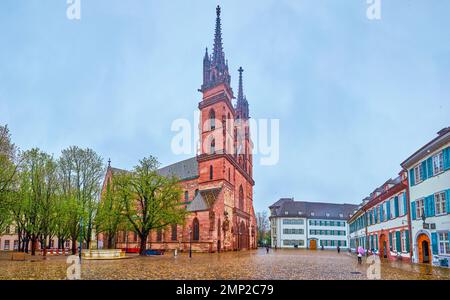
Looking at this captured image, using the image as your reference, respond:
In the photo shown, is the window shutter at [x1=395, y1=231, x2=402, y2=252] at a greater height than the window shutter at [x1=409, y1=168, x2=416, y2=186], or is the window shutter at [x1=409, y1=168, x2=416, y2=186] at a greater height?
the window shutter at [x1=409, y1=168, x2=416, y2=186]

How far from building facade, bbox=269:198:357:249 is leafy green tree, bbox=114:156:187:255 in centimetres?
5816

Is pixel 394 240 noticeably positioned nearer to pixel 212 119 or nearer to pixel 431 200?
pixel 431 200

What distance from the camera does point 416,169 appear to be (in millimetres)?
28125

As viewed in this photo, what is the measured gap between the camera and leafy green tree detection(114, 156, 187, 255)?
124 feet

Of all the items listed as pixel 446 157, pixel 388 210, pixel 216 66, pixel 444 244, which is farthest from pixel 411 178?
pixel 216 66

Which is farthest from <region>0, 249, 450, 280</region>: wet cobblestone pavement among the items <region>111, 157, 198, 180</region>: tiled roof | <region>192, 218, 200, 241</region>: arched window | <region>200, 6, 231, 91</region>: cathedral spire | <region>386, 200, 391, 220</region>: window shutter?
<region>200, 6, 231, 91</region>: cathedral spire

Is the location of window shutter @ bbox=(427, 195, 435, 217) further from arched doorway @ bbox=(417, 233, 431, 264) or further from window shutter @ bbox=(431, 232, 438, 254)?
arched doorway @ bbox=(417, 233, 431, 264)

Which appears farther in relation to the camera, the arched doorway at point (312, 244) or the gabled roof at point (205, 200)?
the arched doorway at point (312, 244)

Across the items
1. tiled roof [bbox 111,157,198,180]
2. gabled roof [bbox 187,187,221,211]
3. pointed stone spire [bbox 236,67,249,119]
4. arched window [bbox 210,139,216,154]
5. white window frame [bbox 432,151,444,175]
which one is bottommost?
gabled roof [bbox 187,187,221,211]

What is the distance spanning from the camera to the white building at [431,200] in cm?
2300

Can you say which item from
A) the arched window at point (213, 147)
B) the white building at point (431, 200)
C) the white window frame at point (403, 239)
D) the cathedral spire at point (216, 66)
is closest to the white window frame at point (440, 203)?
the white building at point (431, 200)

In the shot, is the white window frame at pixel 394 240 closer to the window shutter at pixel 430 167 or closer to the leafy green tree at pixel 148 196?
the window shutter at pixel 430 167

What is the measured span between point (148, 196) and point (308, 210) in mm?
68214
